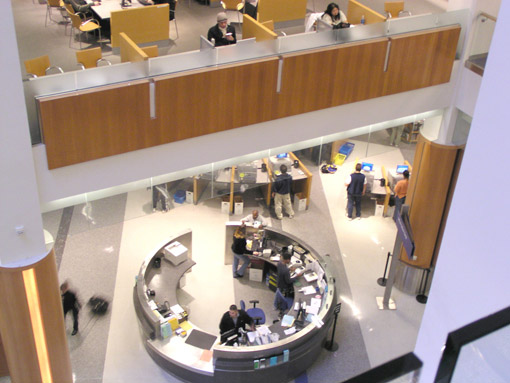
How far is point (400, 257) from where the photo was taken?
41.9 ft

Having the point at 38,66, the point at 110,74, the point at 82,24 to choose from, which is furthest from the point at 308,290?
the point at 82,24

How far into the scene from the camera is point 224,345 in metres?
10.4

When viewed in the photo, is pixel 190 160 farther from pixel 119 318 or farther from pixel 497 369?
pixel 497 369

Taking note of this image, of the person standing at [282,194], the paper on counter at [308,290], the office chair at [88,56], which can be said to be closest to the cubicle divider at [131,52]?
the office chair at [88,56]

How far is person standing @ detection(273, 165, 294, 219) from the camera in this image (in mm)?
13797

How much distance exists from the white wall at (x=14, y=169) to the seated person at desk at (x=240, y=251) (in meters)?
A: 4.73

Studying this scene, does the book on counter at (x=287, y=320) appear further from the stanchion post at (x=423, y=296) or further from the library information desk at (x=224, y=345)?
the stanchion post at (x=423, y=296)

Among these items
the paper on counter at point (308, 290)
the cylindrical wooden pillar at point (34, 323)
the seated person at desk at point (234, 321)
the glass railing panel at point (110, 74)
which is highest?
the glass railing panel at point (110, 74)

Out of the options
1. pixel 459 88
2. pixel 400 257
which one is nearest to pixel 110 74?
pixel 459 88

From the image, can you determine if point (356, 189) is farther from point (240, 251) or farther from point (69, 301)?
point (69, 301)

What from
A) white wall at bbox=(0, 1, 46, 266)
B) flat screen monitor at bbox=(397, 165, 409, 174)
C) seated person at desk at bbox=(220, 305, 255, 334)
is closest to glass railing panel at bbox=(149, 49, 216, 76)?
white wall at bbox=(0, 1, 46, 266)

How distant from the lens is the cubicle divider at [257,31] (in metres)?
9.41

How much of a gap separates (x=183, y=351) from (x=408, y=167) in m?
7.30

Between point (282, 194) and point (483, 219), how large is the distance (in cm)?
1170
